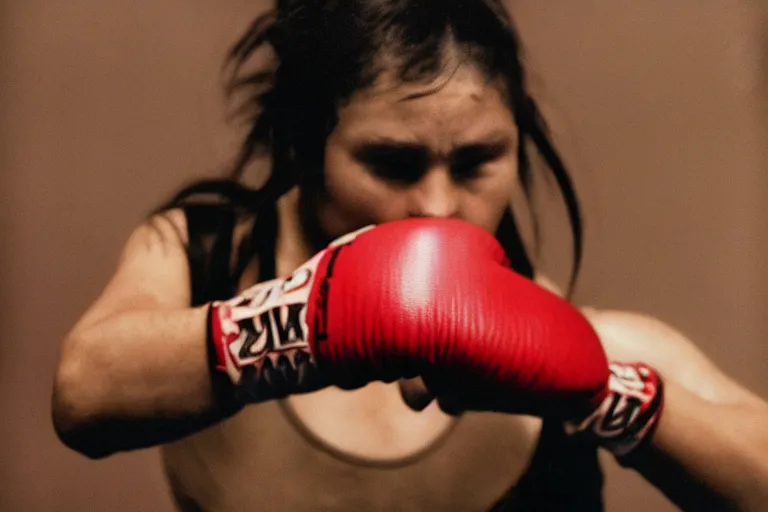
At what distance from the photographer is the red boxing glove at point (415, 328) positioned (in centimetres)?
40

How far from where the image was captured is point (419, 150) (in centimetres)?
54

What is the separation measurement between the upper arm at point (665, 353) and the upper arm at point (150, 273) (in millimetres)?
347

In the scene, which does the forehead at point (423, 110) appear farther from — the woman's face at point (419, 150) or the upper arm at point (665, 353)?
the upper arm at point (665, 353)

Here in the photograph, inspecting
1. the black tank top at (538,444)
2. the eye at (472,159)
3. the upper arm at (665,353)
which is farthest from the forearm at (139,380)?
the upper arm at (665,353)

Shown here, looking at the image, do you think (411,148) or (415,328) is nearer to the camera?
(415,328)

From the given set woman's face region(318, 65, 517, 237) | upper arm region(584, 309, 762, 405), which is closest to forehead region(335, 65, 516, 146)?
woman's face region(318, 65, 517, 237)

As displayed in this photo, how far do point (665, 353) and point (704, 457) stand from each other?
143mm

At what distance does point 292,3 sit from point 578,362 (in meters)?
0.36

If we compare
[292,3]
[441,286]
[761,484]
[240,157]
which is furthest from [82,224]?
[761,484]

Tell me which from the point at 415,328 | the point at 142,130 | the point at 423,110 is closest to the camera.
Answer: the point at 415,328

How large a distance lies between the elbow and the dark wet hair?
0.52 ft

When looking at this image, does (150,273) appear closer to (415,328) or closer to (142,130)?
(142,130)

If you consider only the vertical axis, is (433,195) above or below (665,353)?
above

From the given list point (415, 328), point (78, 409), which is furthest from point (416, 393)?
point (78, 409)
